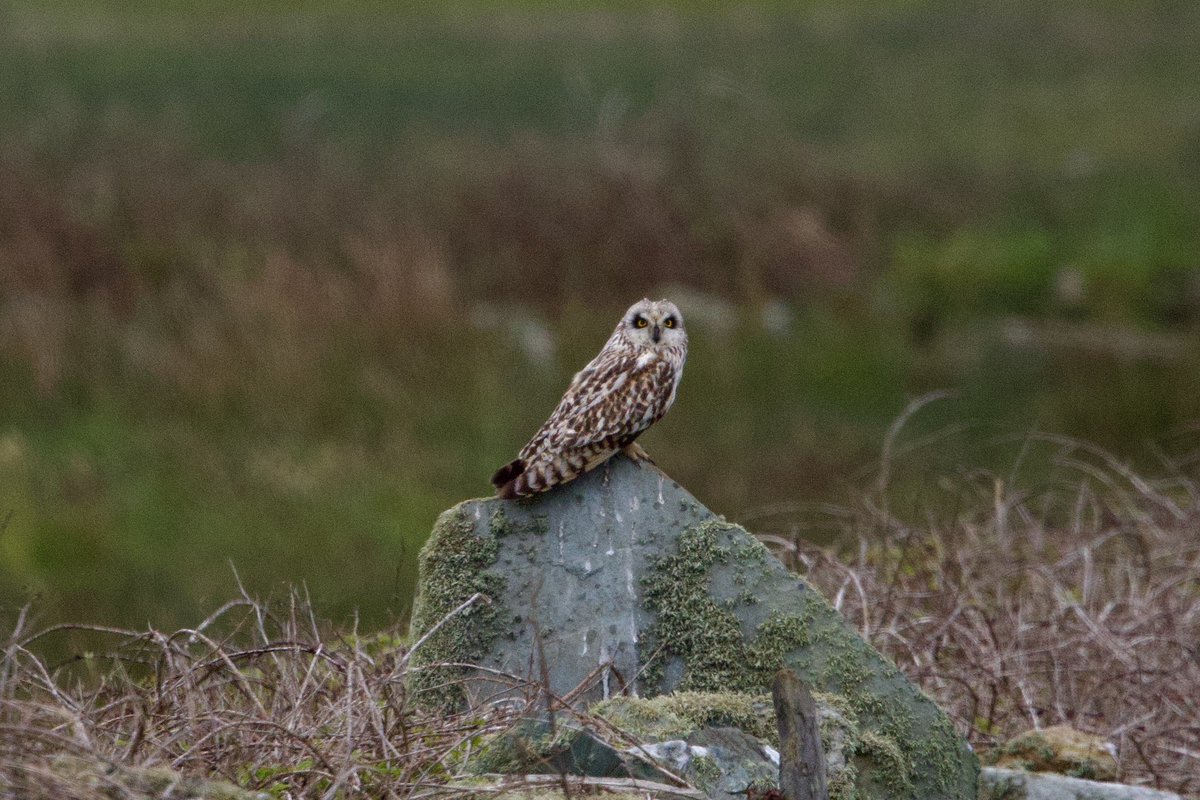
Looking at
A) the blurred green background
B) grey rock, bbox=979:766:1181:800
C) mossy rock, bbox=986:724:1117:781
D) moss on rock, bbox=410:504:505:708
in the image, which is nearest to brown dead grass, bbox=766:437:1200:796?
mossy rock, bbox=986:724:1117:781

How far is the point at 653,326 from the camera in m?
5.04

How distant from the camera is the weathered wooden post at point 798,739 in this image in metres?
3.85

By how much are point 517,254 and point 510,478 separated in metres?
11.8

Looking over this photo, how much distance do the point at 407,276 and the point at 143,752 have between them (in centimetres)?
1088

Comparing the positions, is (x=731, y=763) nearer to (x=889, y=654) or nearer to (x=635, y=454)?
(x=635, y=454)

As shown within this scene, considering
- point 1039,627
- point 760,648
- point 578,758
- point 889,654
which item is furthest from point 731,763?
point 1039,627

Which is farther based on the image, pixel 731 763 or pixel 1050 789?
pixel 1050 789

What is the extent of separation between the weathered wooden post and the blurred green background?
458 cm

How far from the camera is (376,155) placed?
62.8 feet

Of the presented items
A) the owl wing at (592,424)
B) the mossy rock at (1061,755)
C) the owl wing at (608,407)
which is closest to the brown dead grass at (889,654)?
the mossy rock at (1061,755)

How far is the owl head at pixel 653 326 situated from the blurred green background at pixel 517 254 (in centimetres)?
363

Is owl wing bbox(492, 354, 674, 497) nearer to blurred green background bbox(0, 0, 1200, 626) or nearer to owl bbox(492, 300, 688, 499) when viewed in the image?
owl bbox(492, 300, 688, 499)

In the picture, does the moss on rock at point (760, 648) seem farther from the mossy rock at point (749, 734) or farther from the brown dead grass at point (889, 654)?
the brown dead grass at point (889, 654)

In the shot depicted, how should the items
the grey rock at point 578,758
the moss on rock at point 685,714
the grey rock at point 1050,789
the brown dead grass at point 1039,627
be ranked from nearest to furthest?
the grey rock at point 578,758, the moss on rock at point 685,714, the grey rock at point 1050,789, the brown dead grass at point 1039,627
